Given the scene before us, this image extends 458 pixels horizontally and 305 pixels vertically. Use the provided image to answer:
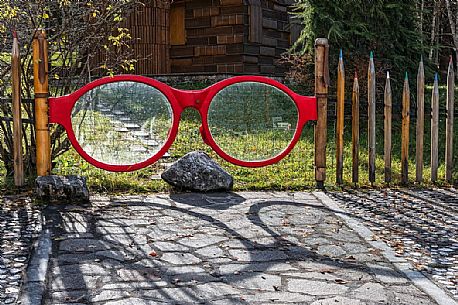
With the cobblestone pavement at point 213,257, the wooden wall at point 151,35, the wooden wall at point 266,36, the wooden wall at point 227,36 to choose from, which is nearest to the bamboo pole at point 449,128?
the cobblestone pavement at point 213,257

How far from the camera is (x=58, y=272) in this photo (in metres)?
4.46

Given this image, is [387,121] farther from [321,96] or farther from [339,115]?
[321,96]

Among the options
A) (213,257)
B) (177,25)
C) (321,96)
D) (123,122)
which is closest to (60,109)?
(123,122)

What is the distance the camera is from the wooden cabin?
1725 cm

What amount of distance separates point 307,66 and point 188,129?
9.66 feet

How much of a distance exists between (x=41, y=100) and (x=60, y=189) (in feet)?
3.47

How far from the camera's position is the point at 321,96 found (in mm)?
7707

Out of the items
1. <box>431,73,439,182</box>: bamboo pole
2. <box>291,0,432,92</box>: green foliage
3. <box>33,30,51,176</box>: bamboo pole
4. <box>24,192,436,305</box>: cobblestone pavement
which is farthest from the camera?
<box>291,0,432,92</box>: green foliage

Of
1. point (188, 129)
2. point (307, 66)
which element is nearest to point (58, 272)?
point (188, 129)

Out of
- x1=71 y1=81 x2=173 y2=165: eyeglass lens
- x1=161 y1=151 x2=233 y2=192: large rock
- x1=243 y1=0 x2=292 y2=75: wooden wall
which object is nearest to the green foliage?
x1=243 y1=0 x2=292 y2=75: wooden wall

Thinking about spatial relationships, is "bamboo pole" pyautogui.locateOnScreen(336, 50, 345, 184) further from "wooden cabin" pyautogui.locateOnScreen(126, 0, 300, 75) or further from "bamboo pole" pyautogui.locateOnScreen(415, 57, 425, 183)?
"wooden cabin" pyautogui.locateOnScreen(126, 0, 300, 75)

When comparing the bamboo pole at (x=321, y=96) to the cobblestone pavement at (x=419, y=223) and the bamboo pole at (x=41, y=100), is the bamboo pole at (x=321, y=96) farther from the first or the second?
the bamboo pole at (x=41, y=100)

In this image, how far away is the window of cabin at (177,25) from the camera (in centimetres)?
1828

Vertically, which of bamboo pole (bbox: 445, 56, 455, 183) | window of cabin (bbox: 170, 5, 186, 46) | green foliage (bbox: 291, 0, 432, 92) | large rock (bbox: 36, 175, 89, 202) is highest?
window of cabin (bbox: 170, 5, 186, 46)
